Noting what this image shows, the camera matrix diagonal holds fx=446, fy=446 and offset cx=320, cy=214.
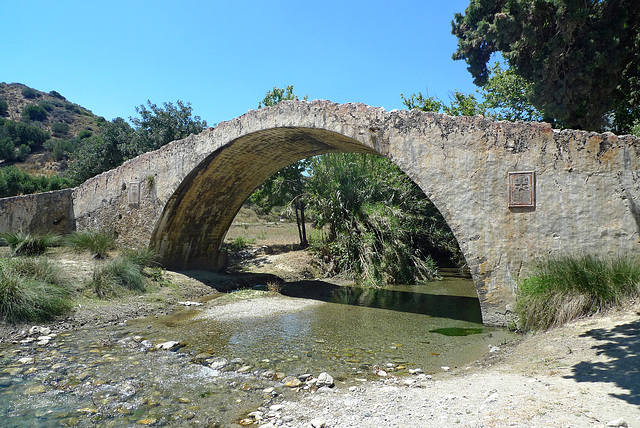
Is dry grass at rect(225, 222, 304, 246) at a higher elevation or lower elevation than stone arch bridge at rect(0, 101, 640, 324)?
lower

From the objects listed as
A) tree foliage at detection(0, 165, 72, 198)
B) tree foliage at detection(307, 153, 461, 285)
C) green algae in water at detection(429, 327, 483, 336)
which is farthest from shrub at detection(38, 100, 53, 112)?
green algae in water at detection(429, 327, 483, 336)

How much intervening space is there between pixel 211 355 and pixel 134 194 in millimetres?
6777

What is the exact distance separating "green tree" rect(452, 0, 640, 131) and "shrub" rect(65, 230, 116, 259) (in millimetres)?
9487

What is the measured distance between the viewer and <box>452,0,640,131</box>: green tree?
7.70 m

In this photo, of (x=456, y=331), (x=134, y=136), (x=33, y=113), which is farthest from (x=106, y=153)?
(x=33, y=113)

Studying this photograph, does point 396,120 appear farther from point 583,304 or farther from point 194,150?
point 194,150

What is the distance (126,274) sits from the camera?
867cm

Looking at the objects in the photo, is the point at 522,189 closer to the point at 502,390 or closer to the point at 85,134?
the point at 502,390

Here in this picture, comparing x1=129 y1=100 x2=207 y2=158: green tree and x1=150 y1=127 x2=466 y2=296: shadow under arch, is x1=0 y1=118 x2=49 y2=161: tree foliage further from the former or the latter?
x1=150 y1=127 x2=466 y2=296: shadow under arch

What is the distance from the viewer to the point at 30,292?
21.5 ft

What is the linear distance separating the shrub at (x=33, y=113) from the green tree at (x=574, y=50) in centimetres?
3920

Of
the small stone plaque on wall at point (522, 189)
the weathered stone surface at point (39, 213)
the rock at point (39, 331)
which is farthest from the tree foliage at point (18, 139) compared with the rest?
the small stone plaque on wall at point (522, 189)

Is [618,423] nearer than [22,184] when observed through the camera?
Yes

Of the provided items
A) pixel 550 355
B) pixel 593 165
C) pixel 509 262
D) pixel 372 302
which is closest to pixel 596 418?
pixel 550 355
